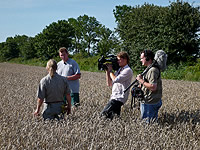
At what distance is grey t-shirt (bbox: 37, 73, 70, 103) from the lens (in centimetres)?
458

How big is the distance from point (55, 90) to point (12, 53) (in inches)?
4194

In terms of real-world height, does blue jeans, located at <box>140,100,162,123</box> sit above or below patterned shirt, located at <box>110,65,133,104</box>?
below

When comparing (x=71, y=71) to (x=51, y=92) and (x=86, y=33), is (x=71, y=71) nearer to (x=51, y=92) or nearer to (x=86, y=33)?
(x=51, y=92)

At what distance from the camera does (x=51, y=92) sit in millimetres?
4617

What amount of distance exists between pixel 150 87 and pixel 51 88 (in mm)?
1623

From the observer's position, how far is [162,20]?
83.8ft

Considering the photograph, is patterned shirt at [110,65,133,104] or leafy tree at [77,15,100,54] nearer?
patterned shirt at [110,65,133,104]

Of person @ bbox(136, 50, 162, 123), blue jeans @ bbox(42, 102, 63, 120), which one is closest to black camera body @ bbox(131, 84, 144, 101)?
person @ bbox(136, 50, 162, 123)

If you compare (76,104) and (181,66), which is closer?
(76,104)

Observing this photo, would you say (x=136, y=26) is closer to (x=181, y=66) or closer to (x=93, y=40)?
(x=181, y=66)

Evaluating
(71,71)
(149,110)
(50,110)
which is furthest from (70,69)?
(149,110)

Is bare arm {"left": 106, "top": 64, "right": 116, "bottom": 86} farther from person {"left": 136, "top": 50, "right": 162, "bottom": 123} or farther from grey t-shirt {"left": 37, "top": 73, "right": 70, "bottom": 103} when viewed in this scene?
grey t-shirt {"left": 37, "top": 73, "right": 70, "bottom": 103}

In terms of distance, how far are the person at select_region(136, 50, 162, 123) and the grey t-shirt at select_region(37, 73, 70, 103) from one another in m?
1.30

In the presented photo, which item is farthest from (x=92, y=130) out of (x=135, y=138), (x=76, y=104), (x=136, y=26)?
(x=136, y=26)
